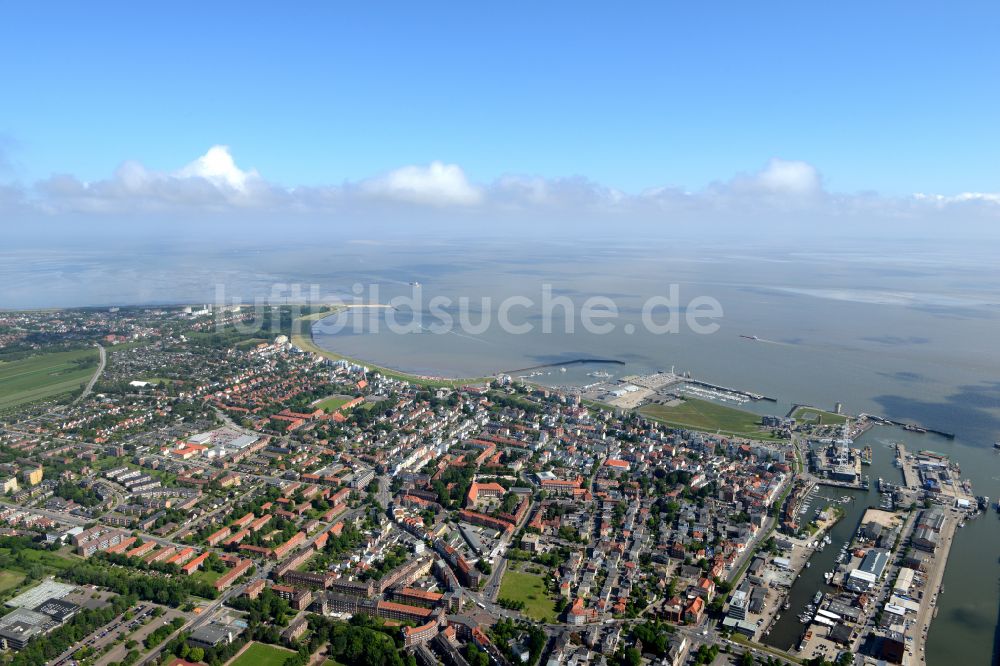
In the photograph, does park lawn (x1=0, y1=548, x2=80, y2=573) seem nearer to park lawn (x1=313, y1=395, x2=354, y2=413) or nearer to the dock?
park lawn (x1=313, y1=395, x2=354, y2=413)

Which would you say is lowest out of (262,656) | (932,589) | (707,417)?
(262,656)

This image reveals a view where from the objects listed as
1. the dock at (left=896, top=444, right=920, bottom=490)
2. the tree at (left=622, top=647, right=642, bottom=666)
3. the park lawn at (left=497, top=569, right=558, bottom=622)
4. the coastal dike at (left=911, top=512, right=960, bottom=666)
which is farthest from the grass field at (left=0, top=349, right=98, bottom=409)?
the dock at (left=896, top=444, right=920, bottom=490)

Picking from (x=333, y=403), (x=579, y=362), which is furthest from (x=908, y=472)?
(x=333, y=403)

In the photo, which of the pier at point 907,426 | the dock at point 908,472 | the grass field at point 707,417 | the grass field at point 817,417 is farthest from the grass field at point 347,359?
the dock at point 908,472

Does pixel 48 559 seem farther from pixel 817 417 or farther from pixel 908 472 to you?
pixel 817 417

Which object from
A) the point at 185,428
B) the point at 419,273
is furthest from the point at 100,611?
the point at 419,273

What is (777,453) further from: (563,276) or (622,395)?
(563,276)
